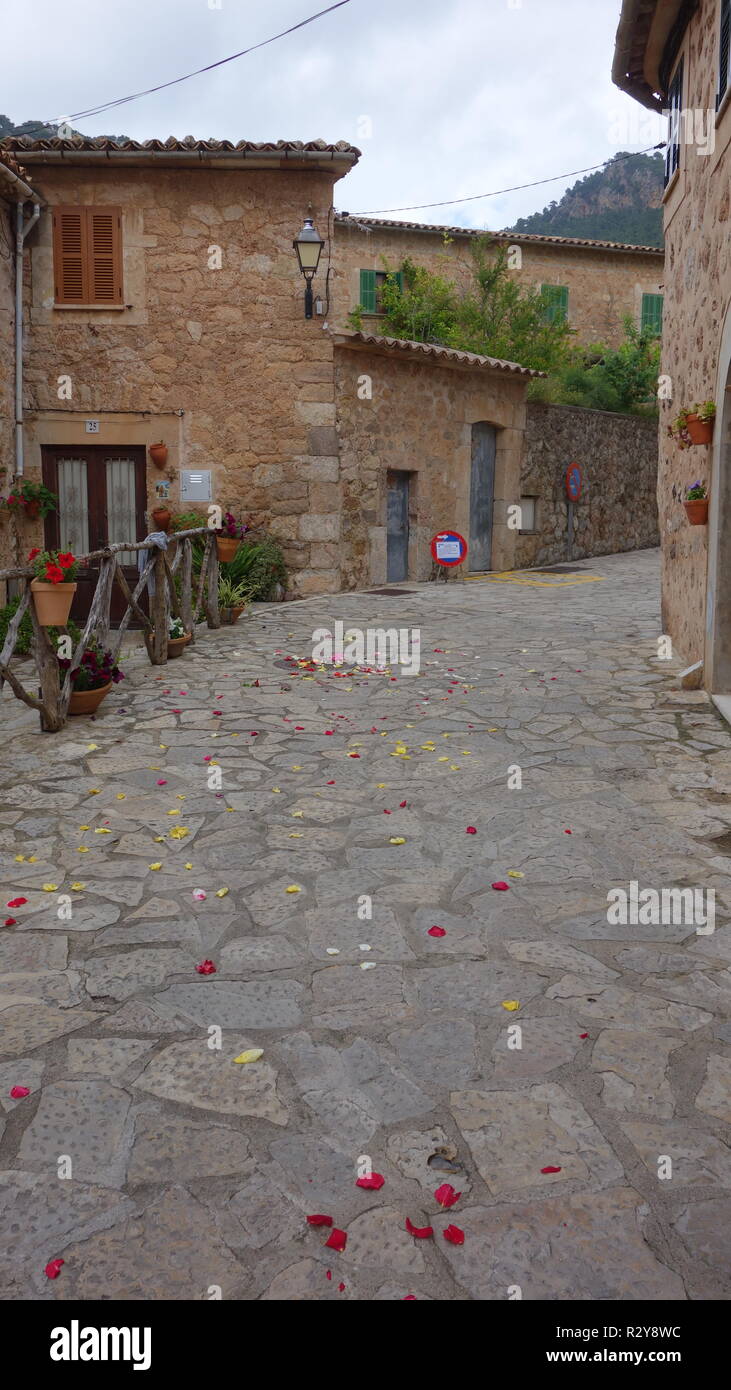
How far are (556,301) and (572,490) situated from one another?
6.45 m

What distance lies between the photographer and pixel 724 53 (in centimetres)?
616

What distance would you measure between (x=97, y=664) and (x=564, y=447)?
40.4 ft

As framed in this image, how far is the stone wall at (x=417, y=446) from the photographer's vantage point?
1263 cm

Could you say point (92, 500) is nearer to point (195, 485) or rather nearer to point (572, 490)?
point (195, 485)

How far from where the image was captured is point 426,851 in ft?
14.0

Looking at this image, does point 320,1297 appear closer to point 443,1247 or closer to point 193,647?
point 443,1247

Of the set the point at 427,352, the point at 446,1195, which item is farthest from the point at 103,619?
the point at 427,352

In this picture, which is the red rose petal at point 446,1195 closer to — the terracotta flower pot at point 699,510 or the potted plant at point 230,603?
the terracotta flower pot at point 699,510

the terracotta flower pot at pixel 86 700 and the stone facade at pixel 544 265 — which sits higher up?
the stone facade at pixel 544 265

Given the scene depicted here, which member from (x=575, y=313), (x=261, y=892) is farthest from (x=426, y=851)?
(x=575, y=313)

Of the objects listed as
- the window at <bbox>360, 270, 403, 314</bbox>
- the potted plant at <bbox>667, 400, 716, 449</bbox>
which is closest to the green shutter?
the window at <bbox>360, 270, 403, 314</bbox>

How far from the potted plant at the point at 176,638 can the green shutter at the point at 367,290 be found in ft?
41.8

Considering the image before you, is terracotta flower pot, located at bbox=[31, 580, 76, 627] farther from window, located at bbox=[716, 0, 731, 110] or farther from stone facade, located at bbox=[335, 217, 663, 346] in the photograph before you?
stone facade, located at bbox=[335, 217, 663, 346]

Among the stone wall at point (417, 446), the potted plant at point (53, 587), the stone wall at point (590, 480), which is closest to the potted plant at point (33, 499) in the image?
the stone wall at point (417, 446)
